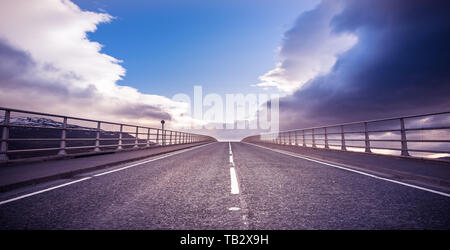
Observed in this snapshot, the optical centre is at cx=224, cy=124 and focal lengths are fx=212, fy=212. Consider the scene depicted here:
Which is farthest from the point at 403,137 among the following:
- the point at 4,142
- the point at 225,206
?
the point at 4,142

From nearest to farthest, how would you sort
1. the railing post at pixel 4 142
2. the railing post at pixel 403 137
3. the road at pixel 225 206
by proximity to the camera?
the road at pixel 225 206 → the railing post at pixel 4 142 → the railing post at pixel 403 137

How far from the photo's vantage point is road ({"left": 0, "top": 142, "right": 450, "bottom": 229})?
268 cm

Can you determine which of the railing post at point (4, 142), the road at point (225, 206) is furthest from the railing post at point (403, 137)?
the railing post at point (4, 142)

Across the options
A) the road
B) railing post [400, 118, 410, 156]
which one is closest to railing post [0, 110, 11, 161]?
the road

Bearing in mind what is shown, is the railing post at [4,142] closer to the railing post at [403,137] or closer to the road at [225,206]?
the road at [225,206]

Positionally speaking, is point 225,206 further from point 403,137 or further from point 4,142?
point 403,137

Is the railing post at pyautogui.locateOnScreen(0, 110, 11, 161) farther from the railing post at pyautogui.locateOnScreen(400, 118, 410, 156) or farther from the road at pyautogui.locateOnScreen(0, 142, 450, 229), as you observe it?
the railing post at pyautogui.locateOnScreen(400, 118, 410, 156)

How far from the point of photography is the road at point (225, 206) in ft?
8.80

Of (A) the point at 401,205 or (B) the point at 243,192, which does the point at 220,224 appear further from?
(A) the point at 401,205
